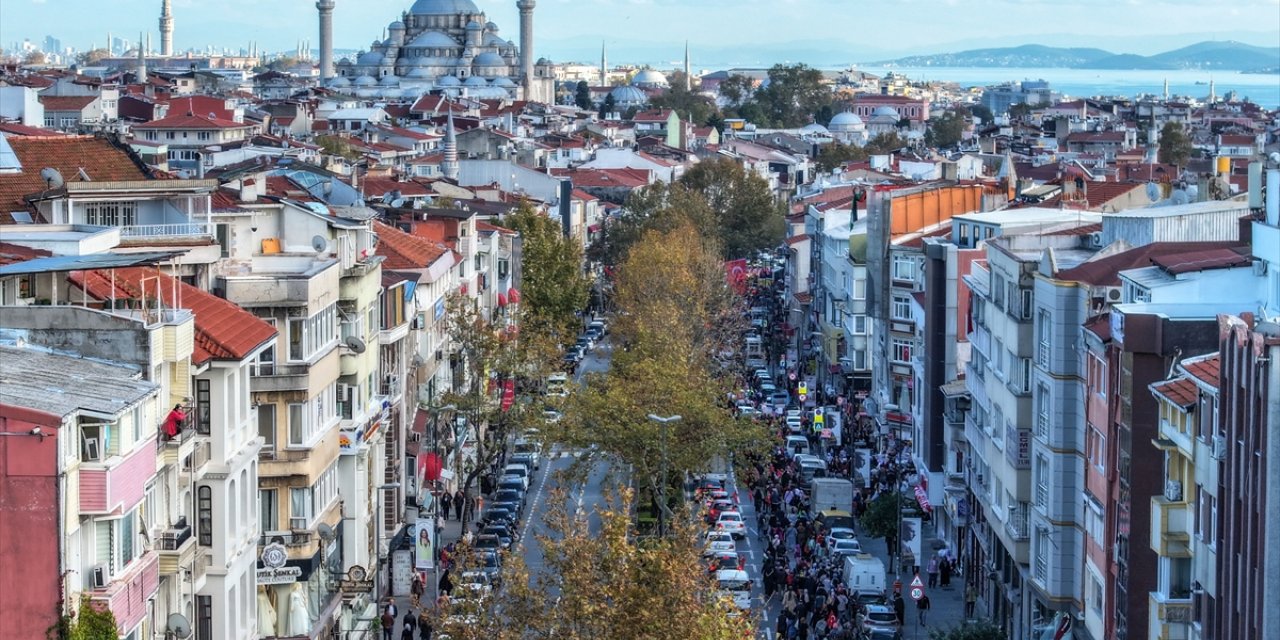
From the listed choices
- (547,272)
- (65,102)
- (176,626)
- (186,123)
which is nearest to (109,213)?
(176,626)

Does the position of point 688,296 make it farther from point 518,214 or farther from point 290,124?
point 290,124

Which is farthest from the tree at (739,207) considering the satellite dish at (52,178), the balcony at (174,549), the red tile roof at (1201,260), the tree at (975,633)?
the balcony at (174,549)

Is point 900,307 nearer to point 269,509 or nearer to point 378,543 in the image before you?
point 378,543

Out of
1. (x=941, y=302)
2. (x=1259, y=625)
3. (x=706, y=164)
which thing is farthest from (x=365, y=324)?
(x=706, y=164)

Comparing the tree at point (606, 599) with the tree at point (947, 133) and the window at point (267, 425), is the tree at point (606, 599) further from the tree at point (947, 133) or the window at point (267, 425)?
the tree at point (947, 133)

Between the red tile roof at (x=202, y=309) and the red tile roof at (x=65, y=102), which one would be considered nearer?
the red tile roof at (x=202, y=309)

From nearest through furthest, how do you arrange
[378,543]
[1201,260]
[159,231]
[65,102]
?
[159,231], [1201,260], [378,543], [65,102]
